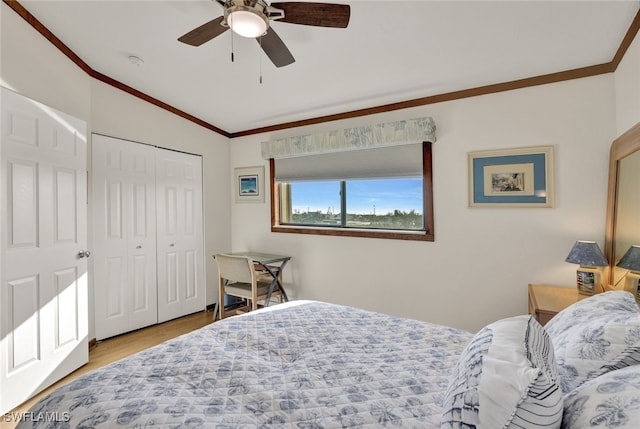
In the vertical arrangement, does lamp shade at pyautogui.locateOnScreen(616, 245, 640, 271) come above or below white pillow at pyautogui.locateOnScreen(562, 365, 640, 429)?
above

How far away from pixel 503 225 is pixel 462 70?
4.27ft

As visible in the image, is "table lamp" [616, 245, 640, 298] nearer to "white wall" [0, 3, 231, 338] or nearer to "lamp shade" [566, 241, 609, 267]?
"lamp shade" [566, 241, 609, 267]

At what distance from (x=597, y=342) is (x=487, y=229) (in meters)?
1.85

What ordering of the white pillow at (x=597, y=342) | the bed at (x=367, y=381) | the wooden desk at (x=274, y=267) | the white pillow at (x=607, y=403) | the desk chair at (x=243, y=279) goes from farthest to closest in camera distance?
1. the wooden desk at (x=274, y=267)
2. the desk chair at (x=243, y=279)
3. the white pillow at (x=597, y=342)
4. the bed at (x=367, y=381)
5. the white pillow at (x=607, y=403)

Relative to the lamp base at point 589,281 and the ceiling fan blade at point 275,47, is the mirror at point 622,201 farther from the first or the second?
the ceiling fan blade at point 275,47

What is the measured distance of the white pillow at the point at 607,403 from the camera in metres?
0.63

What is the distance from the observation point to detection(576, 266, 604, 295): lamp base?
6.90 feet

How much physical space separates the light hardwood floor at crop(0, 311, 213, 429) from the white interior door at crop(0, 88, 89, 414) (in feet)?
0.24

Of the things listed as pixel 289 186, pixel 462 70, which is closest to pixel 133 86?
pixel 289 186

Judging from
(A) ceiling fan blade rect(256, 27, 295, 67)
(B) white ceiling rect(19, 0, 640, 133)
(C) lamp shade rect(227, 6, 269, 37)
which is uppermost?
(B) white ceiling rect(19, 0, 640, 133)

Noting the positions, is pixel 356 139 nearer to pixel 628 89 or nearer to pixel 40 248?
pixel 628 89

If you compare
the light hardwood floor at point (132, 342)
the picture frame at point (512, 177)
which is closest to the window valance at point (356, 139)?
the picture frame at point (512, 177)

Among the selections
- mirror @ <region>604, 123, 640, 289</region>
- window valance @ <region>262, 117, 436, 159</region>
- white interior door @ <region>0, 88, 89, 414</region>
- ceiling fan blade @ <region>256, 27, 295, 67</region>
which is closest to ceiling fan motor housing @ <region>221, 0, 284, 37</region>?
ceiling fan blade @ <region>256, 27, 295, 67</region>

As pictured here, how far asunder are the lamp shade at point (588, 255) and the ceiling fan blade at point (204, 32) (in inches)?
103
